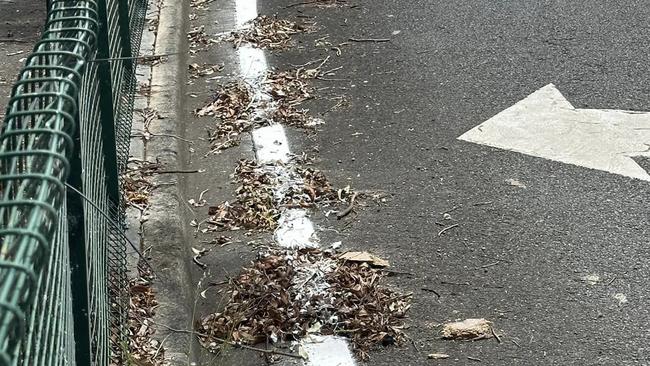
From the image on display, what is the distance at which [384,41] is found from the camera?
749cm

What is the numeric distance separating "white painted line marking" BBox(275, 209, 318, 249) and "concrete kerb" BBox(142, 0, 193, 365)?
44cm

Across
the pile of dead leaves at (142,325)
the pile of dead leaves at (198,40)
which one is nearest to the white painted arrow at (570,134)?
the pile of dead leaves at (142,325)

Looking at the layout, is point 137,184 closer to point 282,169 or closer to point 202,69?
point 282,169

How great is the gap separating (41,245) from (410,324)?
2697mm

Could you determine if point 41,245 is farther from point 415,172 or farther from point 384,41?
point 384,41

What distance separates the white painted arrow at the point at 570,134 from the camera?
5.63 metres

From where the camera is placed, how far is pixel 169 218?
16.1 ft

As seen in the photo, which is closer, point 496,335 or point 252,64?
point 496,335

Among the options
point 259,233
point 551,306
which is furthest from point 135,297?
point 551,306

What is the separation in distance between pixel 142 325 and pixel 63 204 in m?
1.37

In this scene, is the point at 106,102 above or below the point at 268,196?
above

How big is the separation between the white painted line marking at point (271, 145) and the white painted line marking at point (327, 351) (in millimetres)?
1721

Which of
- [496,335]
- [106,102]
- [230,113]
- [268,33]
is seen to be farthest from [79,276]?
[268,33]

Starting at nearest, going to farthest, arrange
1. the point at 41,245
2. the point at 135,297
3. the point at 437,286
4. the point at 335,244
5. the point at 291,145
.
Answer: the point at 41,245 < the point at 135,297 < the point at 437,286 < the point at 335,244 < the point at 291,145
